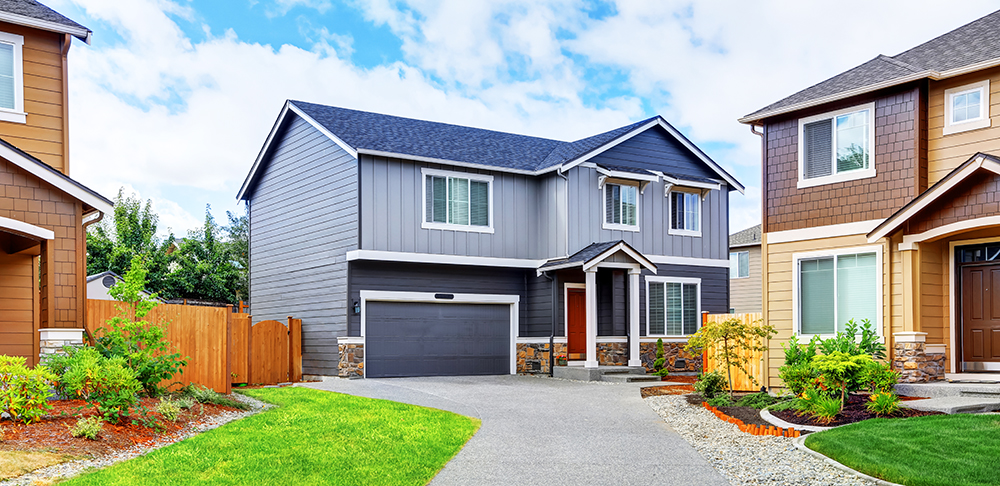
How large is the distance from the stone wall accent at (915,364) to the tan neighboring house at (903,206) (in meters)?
0.02

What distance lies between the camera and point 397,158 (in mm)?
20359

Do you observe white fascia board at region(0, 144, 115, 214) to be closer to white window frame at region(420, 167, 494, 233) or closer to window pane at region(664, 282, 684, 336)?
white window frame at region(420, 167, 494, 233)

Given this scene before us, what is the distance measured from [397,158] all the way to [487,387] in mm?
6254

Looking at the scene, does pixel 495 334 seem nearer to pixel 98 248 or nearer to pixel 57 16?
pixel 57 16

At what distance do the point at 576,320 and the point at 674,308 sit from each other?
123 inches

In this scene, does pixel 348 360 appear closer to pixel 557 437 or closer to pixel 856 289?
pixel 557 437

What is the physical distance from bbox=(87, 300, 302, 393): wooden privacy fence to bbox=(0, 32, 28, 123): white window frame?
11.3ft

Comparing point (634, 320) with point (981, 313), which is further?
point (634, 320)

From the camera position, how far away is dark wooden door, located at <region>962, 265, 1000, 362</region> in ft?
44.8

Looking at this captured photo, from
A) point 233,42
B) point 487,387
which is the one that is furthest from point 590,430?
point 233,42

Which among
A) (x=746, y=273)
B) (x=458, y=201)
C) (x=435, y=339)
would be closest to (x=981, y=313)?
(x=458, y=201)

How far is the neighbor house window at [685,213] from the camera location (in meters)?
24.2

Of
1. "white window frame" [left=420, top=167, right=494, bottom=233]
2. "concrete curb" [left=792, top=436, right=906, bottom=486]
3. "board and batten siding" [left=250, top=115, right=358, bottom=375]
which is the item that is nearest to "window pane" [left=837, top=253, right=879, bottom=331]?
"concrete curb" [left=792, top=436, right=906, bottom=486]

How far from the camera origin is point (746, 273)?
3619 cm
